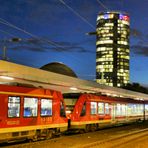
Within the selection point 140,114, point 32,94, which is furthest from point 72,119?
point 140,114

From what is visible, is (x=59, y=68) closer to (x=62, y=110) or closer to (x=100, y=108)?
(x=100, y=108)

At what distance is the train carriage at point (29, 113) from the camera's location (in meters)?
18.7

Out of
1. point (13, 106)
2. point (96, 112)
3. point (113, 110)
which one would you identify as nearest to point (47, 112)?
point (13, 106)

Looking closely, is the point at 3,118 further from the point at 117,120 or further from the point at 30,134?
the point at 117,120

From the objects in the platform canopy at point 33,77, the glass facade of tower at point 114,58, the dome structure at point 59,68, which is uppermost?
the glass facade of tower at point 114,58

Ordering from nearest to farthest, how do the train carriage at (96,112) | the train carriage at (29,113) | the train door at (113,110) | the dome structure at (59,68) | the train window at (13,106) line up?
the train carriage at (29,113), the train window at (13,106), the train carriage at (96,112), the train door at (113,110), the dome structure at (59,68)

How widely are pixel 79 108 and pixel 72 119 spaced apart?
102cm

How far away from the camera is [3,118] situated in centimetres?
1847

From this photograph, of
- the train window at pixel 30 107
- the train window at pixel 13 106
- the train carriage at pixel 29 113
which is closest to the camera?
the train carriage at pixel 29 113

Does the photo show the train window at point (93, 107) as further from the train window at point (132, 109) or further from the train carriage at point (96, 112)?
the train window at point (132, 109)

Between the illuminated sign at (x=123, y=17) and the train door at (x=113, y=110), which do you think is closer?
the train door at (x=113, y=110)

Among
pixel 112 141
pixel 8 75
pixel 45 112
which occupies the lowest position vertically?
pixel 112 141

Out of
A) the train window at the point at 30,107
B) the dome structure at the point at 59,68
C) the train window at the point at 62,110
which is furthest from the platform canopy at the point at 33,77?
the dome structure at the point at 59,68

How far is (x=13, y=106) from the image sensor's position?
19.2 meters
